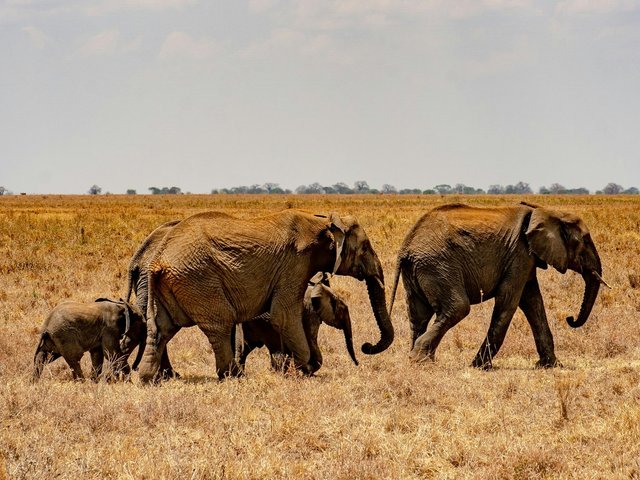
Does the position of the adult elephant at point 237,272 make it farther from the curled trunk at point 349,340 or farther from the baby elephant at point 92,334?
the curled trunk at point 349,340

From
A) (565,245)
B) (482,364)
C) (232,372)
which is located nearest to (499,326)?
(482,364)

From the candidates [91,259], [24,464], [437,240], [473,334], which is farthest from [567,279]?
[24,464]

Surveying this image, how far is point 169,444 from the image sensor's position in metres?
7.88

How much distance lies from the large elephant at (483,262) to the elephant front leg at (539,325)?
14mm

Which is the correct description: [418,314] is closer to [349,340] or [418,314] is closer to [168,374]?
[349,340]

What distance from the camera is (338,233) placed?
11.6 metres

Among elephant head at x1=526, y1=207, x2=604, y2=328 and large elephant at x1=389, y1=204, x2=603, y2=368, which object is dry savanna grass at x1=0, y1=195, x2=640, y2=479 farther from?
elephant head at x1=526, y1=207, x2=604, y2=328

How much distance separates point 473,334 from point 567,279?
5.63 m

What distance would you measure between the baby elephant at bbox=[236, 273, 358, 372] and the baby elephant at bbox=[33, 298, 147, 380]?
4.48 ft

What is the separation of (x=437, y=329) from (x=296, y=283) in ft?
6.66

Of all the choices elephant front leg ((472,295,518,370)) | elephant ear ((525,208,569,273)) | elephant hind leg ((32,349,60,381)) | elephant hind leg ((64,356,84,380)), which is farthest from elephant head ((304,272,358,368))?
elephant hind leg ((32,349,60,381))

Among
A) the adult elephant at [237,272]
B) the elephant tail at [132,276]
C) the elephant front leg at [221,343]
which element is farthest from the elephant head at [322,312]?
the elephant tail at [132,276]

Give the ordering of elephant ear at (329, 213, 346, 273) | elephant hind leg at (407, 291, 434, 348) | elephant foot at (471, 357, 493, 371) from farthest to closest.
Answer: elephant hind leg at (407, 291, 434, 348) < elephant foot at (471, 357, 493, 371) < elephant ear at (329, 213, 346, 273)

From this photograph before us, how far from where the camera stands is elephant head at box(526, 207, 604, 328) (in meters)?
12.2
